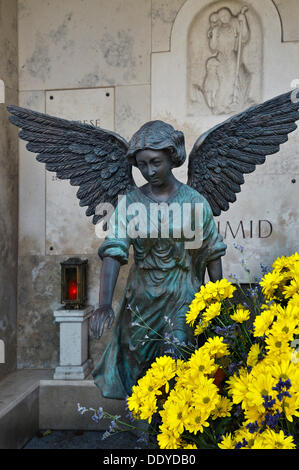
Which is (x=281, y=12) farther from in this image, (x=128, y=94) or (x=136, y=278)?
(x=136, y=278)

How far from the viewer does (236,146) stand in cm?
200

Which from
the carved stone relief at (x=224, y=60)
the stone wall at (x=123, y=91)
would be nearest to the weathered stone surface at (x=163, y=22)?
the stone wall at (x=123, y=91)

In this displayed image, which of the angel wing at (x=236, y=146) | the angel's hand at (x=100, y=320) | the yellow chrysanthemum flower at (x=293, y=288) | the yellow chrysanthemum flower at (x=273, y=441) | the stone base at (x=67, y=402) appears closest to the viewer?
the yellow chrysanthemum flower at (x=273, y=441)

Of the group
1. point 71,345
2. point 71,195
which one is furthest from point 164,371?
point 71,195

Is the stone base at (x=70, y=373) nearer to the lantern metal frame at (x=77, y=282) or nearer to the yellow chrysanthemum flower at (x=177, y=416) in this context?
the lantern metal frame at (x=77, y=282)

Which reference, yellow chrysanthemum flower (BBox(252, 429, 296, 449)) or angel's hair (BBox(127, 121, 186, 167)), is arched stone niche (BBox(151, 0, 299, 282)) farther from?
yellow chrysanthemum flower (BBox(252, 429, 296, 449))

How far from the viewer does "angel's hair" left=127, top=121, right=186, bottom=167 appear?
1583mm

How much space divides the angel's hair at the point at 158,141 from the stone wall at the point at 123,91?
5.83 ft

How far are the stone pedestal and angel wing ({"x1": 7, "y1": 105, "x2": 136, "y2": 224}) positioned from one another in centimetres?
129

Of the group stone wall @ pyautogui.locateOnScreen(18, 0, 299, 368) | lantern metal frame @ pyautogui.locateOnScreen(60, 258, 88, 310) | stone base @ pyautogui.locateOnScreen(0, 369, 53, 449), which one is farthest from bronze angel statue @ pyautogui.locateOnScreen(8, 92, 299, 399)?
stone wall @ pyautogui.locateOnScreen(18, 0, 299, 368)

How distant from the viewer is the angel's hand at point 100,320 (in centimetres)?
142

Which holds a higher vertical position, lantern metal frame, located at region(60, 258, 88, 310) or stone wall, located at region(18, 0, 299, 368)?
stone wall, located at region(18, 0, 299, 368)

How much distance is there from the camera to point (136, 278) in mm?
1796
